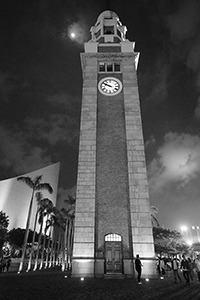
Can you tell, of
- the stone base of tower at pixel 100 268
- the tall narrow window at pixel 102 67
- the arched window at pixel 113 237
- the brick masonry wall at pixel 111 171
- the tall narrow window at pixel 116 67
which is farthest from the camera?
the tall narrow window at pixel 102 67

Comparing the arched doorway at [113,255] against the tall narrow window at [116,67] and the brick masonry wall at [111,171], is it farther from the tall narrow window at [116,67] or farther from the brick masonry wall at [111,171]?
the tall narrow window at [116,67]

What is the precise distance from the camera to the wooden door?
52.0 feet

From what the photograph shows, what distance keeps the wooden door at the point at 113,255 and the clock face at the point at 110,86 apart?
48.2 feet

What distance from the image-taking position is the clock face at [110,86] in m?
23.2

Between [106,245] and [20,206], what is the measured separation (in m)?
79.2

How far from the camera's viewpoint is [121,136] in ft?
67.5

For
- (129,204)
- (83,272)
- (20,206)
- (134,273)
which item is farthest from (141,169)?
(20,206)

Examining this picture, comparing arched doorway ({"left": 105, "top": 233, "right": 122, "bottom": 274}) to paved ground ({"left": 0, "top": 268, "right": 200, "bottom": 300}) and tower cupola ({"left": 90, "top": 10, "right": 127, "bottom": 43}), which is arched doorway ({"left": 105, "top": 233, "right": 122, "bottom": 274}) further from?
tower cupola ({"left": 90, "top": 10, "right": 127, "bottom": 43})

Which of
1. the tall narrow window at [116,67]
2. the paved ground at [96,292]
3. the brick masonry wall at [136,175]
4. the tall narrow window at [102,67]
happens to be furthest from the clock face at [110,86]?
the paved ground at [96,292]

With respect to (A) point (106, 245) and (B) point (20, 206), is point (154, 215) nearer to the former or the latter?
(A) point (106, 245)

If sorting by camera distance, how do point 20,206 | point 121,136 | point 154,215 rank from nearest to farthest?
point 121,136 < point 154,215 < point 20,206

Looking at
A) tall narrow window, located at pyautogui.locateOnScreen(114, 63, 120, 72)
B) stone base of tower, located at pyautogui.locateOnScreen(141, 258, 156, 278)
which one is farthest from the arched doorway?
tall narrow window, located at pyautogui.locateOnScreen(114, 63, 120, 72)

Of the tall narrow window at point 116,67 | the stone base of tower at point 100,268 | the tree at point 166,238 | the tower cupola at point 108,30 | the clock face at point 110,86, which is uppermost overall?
the tower cupola at point 108,30

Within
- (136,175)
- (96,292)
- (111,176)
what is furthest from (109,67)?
(96,292)
